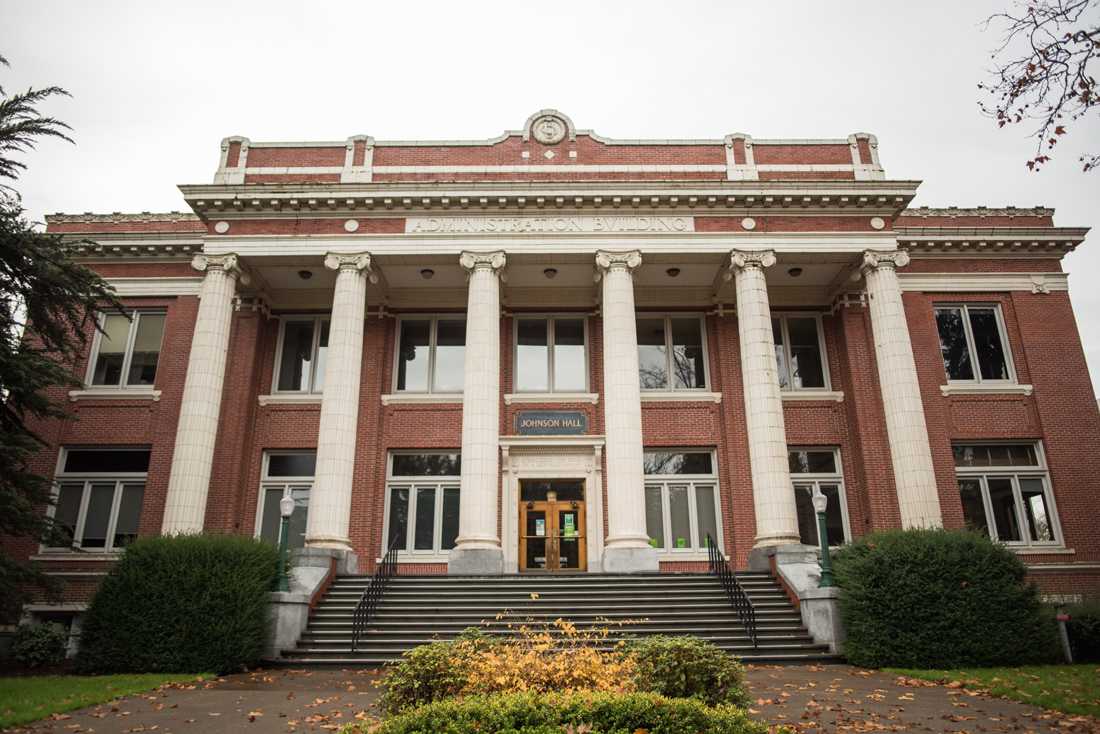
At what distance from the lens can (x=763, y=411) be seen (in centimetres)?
1855

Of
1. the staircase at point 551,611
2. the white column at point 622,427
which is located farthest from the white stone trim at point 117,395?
the white column at point 622,427

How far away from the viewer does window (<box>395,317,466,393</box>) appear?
22641 mm

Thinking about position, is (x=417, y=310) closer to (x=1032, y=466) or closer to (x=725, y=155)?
(x=725, y=155)

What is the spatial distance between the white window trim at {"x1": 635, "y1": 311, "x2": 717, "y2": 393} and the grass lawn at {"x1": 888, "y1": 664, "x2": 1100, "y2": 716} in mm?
10935

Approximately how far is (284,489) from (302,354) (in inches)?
172

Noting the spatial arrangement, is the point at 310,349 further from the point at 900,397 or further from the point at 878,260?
the point at 900,397

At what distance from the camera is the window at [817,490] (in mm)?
21188

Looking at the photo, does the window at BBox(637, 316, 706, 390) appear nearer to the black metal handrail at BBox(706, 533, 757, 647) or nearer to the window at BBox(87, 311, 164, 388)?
the black metal handrail at BBox(706, 533, 757, 647)

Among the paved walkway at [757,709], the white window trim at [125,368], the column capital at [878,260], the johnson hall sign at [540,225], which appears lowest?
the paved walkway at [757,709]

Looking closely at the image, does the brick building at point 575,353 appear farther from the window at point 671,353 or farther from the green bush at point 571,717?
the green bush at point 571,717

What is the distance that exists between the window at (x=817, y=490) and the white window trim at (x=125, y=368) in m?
19.2

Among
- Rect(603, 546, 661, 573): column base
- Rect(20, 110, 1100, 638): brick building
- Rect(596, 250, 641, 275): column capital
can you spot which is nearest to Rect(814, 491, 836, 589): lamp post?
Rect(20, 110, 1100, 638): brick building

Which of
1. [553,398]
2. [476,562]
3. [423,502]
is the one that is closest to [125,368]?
[423,502]

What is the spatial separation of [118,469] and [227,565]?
9.78m
